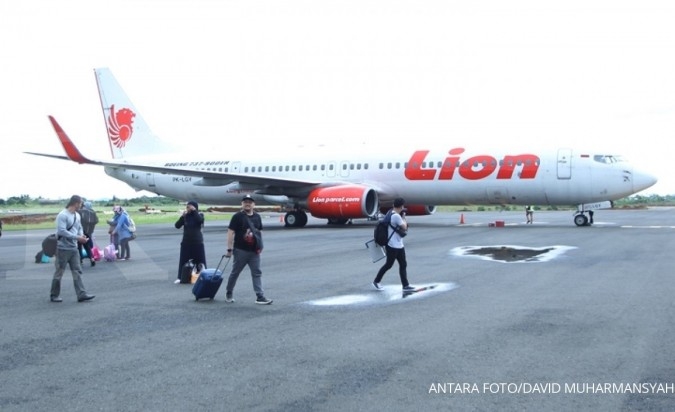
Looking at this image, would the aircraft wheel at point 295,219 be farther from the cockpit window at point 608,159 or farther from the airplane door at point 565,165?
the cockpit window at point 608,159

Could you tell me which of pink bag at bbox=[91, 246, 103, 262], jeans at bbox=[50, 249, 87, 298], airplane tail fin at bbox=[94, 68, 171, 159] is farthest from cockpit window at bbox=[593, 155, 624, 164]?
airplane tail fin at bbox=[94, 68, 171, 159]

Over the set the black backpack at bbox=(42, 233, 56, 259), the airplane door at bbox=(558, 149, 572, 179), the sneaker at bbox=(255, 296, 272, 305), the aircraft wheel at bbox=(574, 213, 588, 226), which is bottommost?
the aircraft wheel at bbox=(574, 213, 588, 226)

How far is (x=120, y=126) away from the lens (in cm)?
3847

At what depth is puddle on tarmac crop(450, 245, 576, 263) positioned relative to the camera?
602 inches

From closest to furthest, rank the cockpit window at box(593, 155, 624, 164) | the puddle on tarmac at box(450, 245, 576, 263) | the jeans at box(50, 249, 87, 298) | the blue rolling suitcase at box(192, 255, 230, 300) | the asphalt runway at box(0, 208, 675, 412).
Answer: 1. the asphalt runway at box(0, 208, 675, 412)
2. the blue rolling suitcase at box(192, 255, 230, 300)
3. the jeans at box(50, 249, 87, 298)
4. the puddle on tarmac at box(450, 245, 576, 263)
5. the cockpit window at box(593, 155, 624, 164)

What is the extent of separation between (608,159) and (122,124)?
2695 centimetres

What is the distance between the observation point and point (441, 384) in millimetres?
5570

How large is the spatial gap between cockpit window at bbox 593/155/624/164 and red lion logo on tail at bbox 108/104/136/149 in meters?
25.9

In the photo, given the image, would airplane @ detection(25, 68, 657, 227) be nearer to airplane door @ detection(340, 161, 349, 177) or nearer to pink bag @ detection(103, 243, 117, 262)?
airplane door @ detection(340, 161, 349, 177)

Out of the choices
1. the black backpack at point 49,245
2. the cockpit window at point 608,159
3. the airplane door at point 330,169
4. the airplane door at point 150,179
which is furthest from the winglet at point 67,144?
the cockpit window at point 608,159

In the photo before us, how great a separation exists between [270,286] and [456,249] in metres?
7.79

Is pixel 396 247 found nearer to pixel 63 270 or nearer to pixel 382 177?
pixel 63 270

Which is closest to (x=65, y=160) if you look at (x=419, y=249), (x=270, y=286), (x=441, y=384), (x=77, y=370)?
(x=419, y=249)

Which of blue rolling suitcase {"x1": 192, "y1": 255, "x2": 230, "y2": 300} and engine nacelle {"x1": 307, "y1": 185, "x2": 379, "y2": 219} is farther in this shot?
engine nacelle {"x1": 307, "y1": 185, "x2": 379, "y2": 219}
